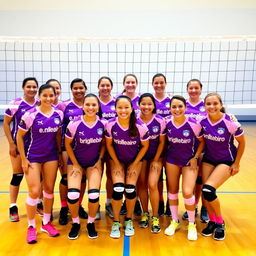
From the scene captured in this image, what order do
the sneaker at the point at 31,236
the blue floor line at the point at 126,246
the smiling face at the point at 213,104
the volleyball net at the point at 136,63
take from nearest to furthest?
the blue floor line at the point at 126,246 → the sneaker at the point at 31,236 → the smiling face at the point at 213,104 → the volleyball net at the point at 136,63

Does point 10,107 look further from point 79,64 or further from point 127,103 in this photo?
point 79,64

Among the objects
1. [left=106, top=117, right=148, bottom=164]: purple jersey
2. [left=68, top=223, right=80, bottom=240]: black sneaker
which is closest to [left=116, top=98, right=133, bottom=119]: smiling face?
[left=106, top=117, right=148, bottom=164]: purple jersey

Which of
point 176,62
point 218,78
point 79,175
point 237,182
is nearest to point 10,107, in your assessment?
point 79,175

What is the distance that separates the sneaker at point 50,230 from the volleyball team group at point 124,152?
0.03 feet

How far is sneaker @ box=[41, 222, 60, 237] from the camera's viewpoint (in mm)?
2873

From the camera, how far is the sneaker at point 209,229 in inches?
115

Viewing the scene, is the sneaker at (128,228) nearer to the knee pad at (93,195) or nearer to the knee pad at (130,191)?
the knee pad at (130,191)

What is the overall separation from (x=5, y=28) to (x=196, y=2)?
22.4ft

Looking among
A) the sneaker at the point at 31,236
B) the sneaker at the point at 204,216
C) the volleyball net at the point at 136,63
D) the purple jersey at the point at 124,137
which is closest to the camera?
the sneaker at the point at 31,236

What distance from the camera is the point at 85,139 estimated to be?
2.87m

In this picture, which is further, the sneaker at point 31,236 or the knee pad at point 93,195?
the knee pad at point 93,195

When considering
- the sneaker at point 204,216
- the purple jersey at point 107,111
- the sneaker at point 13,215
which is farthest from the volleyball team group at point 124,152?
the sneaker at point 13,215

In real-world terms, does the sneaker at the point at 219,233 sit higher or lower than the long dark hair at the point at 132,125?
lower

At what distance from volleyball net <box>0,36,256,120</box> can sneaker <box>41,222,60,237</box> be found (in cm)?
688
